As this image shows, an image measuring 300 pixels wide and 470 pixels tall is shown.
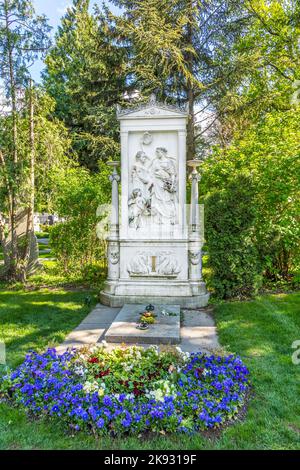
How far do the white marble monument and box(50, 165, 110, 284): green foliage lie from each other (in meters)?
1.53

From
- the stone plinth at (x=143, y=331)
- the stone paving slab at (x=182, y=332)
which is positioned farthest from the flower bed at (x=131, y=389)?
the stone plinth at (x=143, y=331)

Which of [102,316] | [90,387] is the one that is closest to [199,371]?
[90,387]

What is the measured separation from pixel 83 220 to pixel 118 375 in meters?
5.17

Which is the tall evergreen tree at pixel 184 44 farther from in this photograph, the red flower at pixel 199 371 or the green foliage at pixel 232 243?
the red flower at pixel 199 371

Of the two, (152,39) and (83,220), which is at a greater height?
(152,39)

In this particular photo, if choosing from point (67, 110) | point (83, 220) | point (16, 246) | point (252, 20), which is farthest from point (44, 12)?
point (67, 110)

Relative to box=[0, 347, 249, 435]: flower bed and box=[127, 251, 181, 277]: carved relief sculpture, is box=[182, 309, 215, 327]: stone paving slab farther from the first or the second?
box=[0, 347, 249, 435]: flower bed

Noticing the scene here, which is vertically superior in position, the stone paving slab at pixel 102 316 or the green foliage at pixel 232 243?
the green foliage at pixel 232 243

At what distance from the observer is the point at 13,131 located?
26.3 ft

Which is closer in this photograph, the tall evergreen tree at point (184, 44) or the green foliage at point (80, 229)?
the green foliage at point (80, 229)

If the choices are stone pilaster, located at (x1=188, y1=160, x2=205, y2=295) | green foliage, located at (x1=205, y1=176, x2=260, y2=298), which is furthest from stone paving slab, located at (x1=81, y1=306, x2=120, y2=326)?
green foliage, located at (x1=205, y1=176, x2=260, y2=298)

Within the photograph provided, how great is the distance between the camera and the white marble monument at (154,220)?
6.30 meters

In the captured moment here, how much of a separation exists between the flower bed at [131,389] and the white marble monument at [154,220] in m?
2.70

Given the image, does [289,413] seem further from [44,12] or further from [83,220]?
[44,12]
